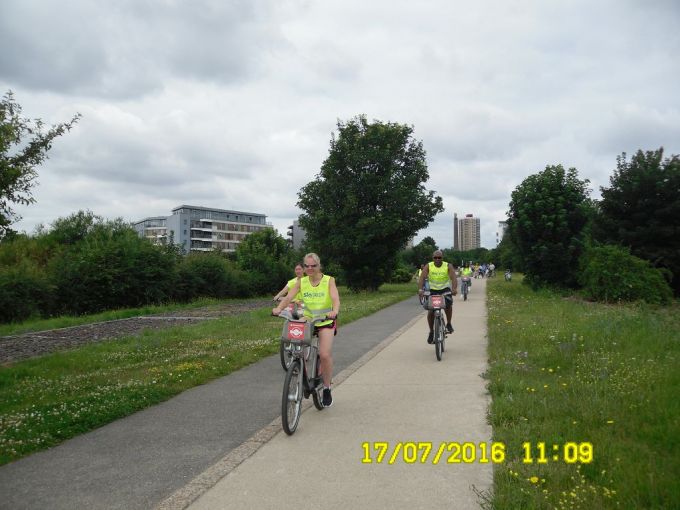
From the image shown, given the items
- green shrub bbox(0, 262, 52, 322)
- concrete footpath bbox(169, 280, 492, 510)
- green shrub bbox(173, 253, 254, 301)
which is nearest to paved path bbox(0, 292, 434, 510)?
concrete footpath bbox(169, 280, 492, 510)

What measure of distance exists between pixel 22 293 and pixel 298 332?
2297 centimetres

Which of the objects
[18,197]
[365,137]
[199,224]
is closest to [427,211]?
[365,137]

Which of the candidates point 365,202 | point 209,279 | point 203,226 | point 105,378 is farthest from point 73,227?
point 203,226

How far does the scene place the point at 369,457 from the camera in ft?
15.5

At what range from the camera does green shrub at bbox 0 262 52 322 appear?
78.0 feet

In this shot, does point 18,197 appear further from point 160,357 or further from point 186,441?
point 186,441

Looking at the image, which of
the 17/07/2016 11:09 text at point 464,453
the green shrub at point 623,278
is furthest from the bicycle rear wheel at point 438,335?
the green shrub at point 623,278

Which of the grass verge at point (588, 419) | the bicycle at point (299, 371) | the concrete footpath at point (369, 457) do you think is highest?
the bicycle at point (299, 371)

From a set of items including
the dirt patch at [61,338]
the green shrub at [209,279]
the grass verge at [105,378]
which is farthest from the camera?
the green shrub at [209,279]

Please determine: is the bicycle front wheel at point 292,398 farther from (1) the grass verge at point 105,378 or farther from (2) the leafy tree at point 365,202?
(2) the leafy tree at point 365,202

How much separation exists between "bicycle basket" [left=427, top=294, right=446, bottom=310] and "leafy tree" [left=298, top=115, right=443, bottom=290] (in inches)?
804

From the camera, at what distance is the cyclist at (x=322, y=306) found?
21.0 feet

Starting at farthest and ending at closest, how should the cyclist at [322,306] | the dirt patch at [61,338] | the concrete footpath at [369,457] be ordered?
the dirt patch at [61,338]
the cyclist at [322,306]
the concrete footpath at [369,457]

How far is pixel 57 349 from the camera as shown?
13.4m
